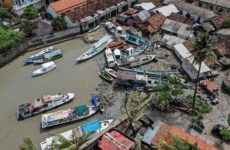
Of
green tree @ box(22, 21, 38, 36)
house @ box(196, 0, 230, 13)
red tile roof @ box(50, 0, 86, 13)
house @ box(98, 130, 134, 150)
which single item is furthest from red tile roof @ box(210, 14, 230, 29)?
green tree @ box(22, 21, 38, 36)

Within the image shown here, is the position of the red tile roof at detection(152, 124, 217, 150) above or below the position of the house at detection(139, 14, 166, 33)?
below

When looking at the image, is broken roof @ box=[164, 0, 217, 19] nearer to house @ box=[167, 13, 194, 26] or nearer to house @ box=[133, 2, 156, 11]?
house @ box=[167, 13, 194, 26]

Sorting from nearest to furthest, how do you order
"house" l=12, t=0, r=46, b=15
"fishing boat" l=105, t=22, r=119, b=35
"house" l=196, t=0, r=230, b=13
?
"fishing boat" l=105, t=22, r=119, b=35 < "house" l=196, t=0, r=230, b=13 < "house" l=12, t=0, r=46, b=15

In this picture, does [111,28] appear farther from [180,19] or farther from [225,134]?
[225,134]

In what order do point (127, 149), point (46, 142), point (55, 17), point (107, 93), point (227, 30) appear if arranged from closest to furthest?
point (127, 149)
point (46, 142)
point (107, 93)
point (227, 30)
point (55, 17)

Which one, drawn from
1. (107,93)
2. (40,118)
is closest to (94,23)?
(107,93)

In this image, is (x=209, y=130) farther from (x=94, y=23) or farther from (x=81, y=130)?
(x=94, y=23)

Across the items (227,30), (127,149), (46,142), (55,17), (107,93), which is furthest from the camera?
(55,17)
